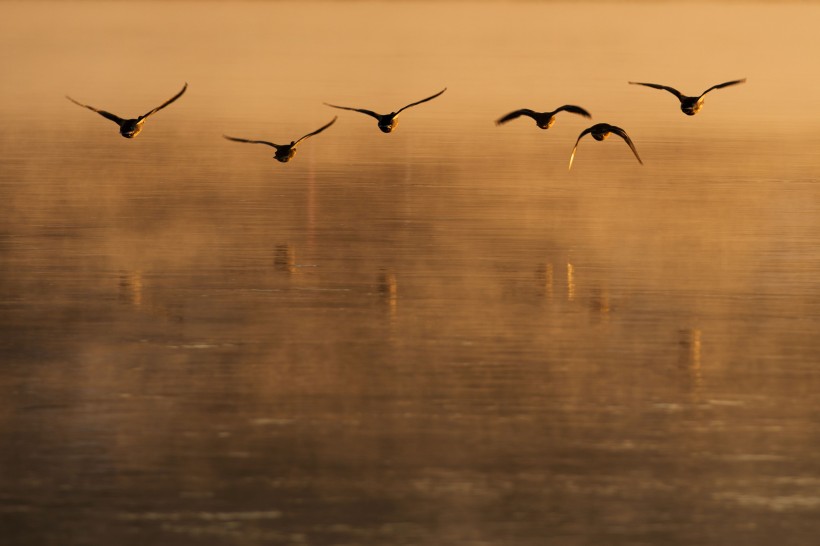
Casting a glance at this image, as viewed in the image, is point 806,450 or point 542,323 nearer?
point 806,450

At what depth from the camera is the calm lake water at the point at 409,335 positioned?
2086 centimetres

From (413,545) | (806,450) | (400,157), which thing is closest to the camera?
(413,545)

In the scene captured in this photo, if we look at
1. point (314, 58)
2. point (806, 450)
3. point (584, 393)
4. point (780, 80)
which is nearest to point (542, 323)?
point (584, 393)

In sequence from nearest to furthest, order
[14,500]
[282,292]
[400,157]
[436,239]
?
1. [14,500]
2. [282,292]
3. [436,239]
4. [400,157]

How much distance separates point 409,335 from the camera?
29688 millimetres

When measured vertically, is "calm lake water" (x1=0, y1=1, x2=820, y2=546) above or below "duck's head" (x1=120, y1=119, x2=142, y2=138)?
below

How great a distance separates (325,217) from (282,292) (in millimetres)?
9865

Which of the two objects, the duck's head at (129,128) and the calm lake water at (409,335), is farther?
the duck's head at (129,128)

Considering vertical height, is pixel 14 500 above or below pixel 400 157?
below

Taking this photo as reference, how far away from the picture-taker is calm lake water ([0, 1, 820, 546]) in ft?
68.4

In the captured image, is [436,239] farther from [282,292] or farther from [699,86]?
[699,86]

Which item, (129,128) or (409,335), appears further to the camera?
(129,128)

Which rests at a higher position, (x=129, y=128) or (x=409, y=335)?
(x=129, y=128)

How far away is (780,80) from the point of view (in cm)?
9469
